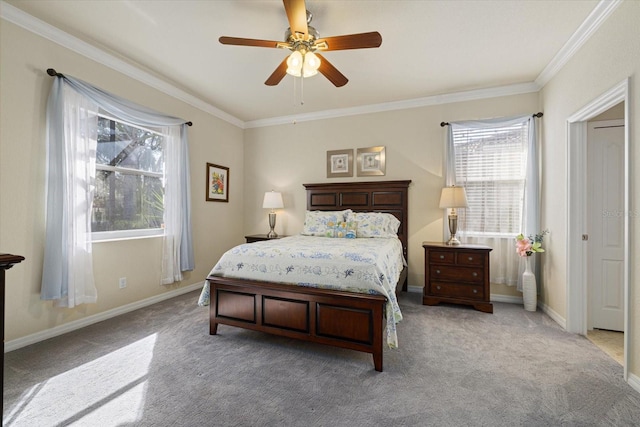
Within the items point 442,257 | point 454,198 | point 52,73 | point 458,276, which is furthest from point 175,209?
point 458,276

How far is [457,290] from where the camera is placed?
351cm

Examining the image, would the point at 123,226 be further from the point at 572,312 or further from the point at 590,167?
the point at 590,167

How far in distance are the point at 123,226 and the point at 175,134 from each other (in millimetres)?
1367

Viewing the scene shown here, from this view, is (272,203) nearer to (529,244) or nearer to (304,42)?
(304,42)

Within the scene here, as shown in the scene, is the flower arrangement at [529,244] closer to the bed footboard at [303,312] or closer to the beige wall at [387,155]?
the beige wall at [387,155]

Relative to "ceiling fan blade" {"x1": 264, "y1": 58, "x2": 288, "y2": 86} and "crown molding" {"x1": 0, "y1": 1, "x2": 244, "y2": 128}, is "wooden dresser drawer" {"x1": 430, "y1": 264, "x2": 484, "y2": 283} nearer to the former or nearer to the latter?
"ceiling fan blade" {"x1": 264, "y1": 58, "x2": 288, "y2": 86}

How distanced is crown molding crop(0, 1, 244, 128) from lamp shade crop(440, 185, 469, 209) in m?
3.76

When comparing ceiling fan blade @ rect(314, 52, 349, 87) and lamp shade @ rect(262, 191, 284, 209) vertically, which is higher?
ceiling fan blade @ rect(314, 52, 349, 87)

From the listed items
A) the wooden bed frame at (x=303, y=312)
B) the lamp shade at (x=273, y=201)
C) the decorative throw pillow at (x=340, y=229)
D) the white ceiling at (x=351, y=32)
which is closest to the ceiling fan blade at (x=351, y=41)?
the white ceiling at (x=351, y=32)

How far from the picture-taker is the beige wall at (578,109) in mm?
1960

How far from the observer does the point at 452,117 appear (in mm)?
4031

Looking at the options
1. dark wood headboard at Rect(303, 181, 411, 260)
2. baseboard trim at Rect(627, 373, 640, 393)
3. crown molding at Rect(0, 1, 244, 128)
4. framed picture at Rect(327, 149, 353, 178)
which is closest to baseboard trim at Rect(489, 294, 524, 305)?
dark wood headboard at Rect(303, 181, 411, 260)

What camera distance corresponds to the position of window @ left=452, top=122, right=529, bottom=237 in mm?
3686

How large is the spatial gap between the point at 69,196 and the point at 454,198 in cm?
416
